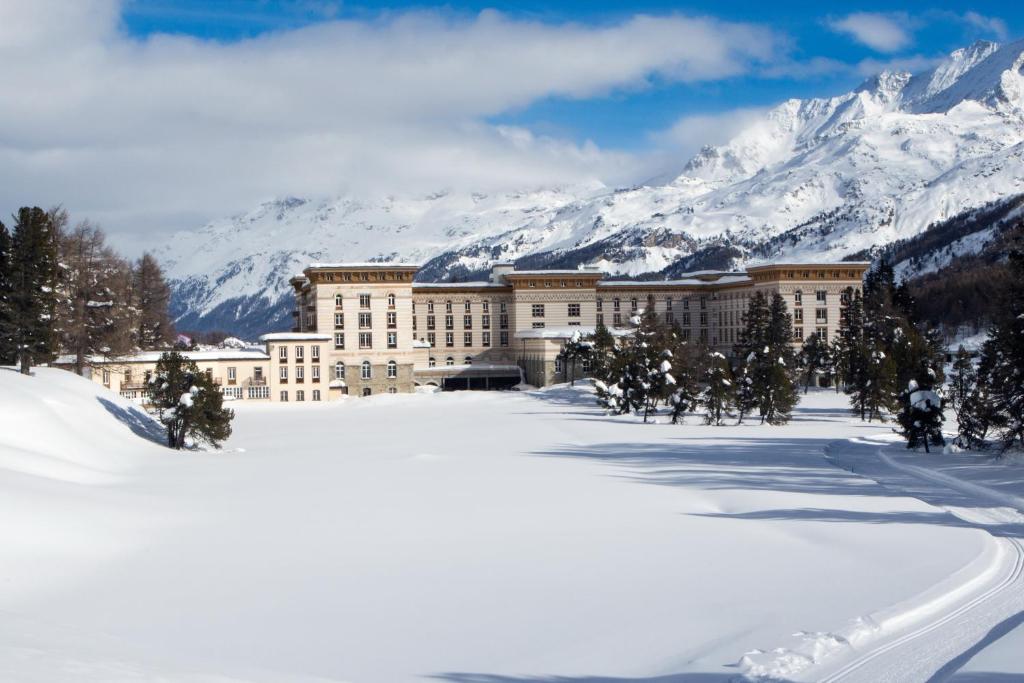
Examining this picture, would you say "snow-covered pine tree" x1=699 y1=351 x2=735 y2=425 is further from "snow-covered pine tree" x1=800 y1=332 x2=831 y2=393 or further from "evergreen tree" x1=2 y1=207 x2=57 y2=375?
"evergreen tree" x1=2 y1=207 x2=57 y2=375

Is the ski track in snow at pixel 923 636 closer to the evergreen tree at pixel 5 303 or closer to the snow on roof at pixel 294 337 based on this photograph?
the evergreen tree at pixel 5 303

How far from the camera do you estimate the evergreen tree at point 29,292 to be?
46594mm

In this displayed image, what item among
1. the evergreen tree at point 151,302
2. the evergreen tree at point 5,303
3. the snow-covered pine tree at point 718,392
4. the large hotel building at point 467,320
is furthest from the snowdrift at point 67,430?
the evergreen tree at point 151,302

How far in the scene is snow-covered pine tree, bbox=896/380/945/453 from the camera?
1667 inches

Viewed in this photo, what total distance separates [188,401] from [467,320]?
212ft

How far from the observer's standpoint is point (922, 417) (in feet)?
139

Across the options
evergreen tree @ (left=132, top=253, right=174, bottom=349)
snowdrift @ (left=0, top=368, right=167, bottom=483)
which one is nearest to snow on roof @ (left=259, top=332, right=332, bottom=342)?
evergreen tree @ (left=132, top=253, right=174, bottom=349)

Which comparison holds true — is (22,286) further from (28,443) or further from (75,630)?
(75,630)

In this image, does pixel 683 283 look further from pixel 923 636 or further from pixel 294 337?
pixel 923 636

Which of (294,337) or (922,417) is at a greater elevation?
(294,337)

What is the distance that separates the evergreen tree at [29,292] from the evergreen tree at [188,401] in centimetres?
666

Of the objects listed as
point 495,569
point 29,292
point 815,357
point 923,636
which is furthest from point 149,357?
point 923,636

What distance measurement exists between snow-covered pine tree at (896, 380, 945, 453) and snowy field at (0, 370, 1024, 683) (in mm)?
6132

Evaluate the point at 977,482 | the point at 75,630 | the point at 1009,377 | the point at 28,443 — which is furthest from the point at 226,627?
the point at 1009,377
